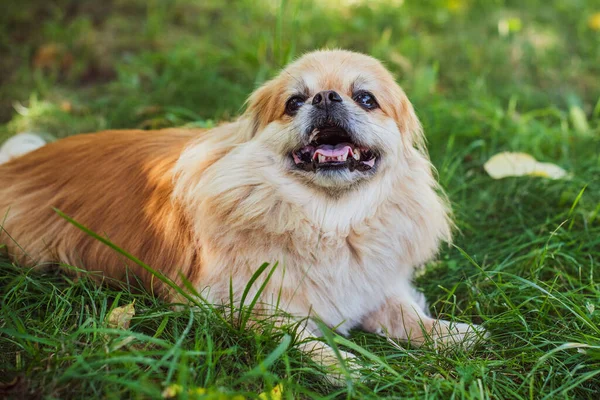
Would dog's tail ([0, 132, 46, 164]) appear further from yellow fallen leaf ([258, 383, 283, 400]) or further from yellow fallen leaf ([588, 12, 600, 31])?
yellow fallen leaf ([588, 12, 600, 31])

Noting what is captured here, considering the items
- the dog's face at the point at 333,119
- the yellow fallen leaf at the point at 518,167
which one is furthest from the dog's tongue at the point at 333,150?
the yellow fallen leaf at the point at 518,167

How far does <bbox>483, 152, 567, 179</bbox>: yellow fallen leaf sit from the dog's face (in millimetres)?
964

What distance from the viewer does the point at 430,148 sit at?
3.95 meters

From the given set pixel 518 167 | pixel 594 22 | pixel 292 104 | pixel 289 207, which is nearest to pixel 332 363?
pixel 289 207

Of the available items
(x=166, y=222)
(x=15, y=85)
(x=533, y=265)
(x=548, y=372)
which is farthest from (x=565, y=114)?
(x=15, y=85)

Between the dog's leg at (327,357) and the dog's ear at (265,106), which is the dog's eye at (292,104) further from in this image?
the dog's leg at (327,357)

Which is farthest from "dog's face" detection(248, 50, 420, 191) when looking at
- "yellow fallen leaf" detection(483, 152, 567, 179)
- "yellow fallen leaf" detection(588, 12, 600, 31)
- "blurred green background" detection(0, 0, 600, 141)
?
"yellow fallen leaf" detection(588, 12, 600, 31)

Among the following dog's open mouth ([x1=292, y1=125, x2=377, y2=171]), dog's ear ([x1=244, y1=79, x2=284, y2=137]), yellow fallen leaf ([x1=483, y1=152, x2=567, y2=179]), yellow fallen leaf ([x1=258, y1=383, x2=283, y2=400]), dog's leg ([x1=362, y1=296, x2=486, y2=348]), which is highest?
dog's ear ([x1=244, y1=79, x2=284, y2=137])

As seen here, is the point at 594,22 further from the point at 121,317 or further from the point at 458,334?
the point at 121,317

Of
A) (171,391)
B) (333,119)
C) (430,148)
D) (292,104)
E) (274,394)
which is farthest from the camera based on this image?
(430,148)

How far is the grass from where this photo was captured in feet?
6.77

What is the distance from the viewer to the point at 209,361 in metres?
2.00

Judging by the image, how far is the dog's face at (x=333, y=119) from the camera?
253cm

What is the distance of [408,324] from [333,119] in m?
0.94
